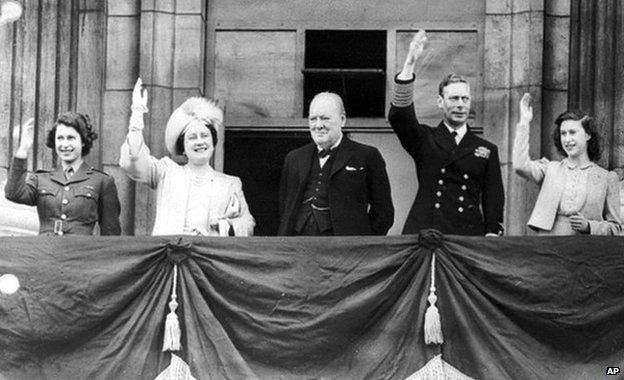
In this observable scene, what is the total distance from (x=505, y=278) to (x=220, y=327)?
7.38ft

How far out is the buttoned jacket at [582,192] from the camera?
16.7m

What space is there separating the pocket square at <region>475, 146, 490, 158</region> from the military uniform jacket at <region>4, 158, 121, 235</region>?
3.01m

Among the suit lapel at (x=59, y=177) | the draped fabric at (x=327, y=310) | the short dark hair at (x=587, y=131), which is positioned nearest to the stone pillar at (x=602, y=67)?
the short dark hair at (x=587, y=131)

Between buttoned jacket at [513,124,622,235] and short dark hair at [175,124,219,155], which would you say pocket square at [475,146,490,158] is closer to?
buttoned jacket at [513,124,622,235]

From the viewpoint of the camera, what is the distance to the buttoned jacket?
16672 mm

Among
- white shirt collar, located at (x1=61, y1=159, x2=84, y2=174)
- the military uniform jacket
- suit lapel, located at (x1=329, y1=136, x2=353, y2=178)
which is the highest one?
suit lapel, located at (x1=329, y1=136, x2=353, y2=178)

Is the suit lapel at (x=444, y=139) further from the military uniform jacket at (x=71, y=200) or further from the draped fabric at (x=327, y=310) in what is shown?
the military uniform jacket at (x=71, y=200)

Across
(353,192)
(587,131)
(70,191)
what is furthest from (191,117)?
(587,131)

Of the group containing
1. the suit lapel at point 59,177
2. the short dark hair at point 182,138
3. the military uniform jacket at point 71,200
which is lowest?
the military uniform jacket at point 71,200

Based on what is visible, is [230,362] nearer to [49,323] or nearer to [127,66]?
[49,323]

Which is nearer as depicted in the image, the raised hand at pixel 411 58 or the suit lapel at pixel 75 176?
the raised hand at pixel 411 58

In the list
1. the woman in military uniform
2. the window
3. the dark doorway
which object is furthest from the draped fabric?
the window

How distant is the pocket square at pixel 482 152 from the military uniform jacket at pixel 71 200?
3.01 metres

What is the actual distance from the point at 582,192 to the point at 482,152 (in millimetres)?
912
